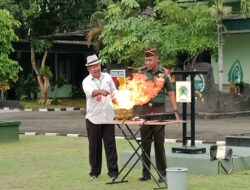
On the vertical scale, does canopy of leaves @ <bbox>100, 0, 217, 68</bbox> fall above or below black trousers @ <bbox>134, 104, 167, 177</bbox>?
above

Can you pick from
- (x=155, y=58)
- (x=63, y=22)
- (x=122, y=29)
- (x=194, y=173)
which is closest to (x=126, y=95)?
(x=155, y=58)

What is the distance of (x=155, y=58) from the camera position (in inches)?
414

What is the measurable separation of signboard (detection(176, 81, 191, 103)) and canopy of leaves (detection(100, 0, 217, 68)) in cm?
1607

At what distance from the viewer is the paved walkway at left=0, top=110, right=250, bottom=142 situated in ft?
62.8

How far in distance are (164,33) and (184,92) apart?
17261 mm

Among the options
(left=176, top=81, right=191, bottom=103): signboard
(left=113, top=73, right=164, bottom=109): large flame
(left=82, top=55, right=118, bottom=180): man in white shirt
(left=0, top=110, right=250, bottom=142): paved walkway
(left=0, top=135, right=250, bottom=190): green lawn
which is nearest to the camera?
(left=0, top=135, right=250, bottom=190): green lawn

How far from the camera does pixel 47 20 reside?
35.4m

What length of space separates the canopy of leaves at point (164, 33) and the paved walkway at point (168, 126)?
3331mm

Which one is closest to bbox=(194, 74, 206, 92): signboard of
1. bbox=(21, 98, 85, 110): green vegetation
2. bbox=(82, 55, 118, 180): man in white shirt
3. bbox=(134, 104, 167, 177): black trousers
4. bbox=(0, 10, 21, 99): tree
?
bbox=(0, 10, 21, 99): tree

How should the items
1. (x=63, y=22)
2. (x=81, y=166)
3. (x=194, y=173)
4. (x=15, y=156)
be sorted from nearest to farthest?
1. (x=194, y=173)
2. (x=81, y=166)
3. (x=15, y=156)
4. (x=63, y=22)

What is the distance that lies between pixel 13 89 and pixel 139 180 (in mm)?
28941

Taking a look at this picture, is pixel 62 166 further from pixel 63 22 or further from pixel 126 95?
pixel 63 22

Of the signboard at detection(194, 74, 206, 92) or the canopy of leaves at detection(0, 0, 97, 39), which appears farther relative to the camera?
the canopy of leaves at detection(0, 0, 97, 39)

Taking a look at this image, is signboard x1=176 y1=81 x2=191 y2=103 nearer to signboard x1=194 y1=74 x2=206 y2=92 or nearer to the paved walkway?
the paved walkway
